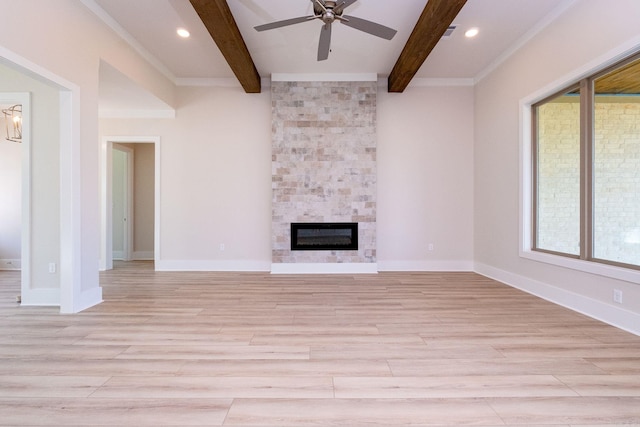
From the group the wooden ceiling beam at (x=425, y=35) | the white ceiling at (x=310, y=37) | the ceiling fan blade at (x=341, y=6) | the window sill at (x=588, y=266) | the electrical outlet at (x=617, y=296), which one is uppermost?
the white ceiling at (x=310, y=37)

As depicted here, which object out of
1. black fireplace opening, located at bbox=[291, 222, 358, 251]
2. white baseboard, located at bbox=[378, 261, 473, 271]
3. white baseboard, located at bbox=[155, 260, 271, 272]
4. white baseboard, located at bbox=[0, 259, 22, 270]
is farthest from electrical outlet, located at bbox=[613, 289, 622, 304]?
white baseboard, located at bbox=[0, 259, 22, 270]

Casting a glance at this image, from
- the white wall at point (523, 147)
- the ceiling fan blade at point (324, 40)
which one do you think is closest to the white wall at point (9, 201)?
the ceiling fan blade at point (324, 40)

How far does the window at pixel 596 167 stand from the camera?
2.75 m

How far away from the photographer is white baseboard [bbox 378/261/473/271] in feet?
17.0

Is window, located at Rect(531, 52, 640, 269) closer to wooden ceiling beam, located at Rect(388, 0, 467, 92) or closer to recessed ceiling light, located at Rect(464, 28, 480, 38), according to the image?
recessed ceiling light, located at Rect(464, 28, 480, 38)

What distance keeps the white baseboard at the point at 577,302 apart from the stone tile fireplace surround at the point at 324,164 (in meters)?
1.98

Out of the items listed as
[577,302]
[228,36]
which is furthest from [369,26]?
[577,302]

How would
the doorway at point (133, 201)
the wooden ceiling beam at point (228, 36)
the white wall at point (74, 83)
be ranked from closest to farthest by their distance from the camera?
the white wall at point (74, 83) < the wooden ceiling beam at point (228, 36) < the doorway at point (133, 201)

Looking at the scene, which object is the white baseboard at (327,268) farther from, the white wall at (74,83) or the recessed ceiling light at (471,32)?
the recessed ceiling light at (471,32)

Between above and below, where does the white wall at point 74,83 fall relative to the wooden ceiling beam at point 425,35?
below

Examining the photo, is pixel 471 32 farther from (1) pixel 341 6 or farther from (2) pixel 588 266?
(2) pixel 588 266

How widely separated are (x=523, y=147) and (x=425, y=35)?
6.26ft

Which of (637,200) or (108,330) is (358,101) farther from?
(108,330)

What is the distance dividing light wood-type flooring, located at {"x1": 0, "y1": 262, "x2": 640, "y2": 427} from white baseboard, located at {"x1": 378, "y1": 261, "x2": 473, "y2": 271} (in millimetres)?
1649
